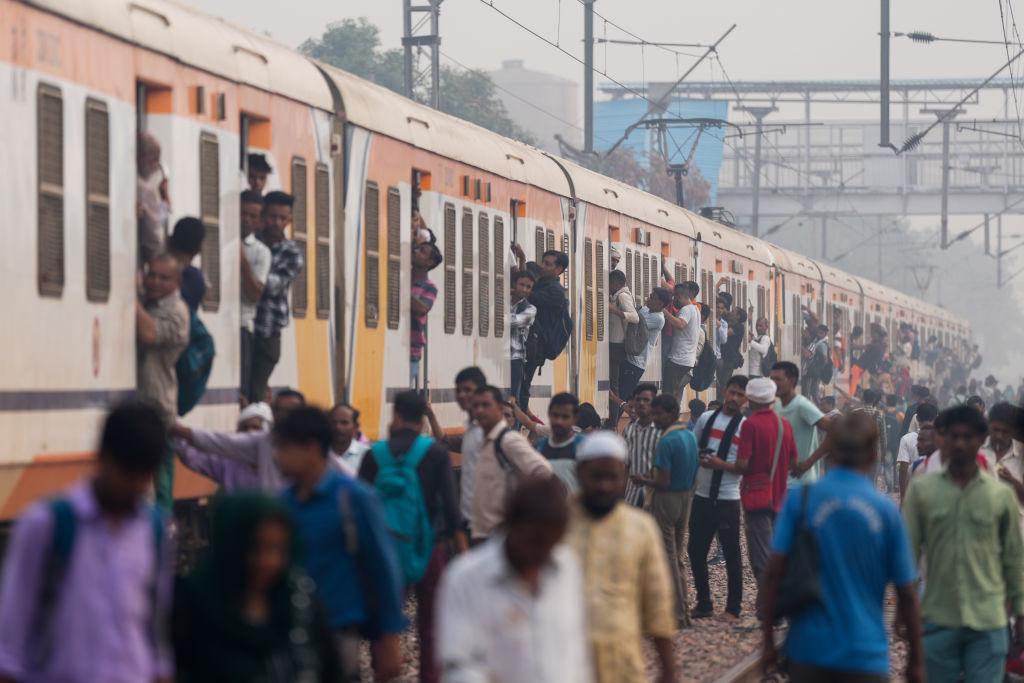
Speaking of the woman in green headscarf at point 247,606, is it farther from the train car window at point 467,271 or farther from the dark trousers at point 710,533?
the train car window at point 467,271

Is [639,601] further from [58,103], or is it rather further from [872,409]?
[872,409]

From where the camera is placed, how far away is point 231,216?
1091 centimetres

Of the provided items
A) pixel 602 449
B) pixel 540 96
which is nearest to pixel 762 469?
pixel 602 449

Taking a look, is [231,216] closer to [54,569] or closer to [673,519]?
[673,519]

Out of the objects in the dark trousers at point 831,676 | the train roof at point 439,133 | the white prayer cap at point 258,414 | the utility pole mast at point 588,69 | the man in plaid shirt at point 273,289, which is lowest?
the dark trousers at point 831,676

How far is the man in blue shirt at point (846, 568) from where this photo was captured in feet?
22.1

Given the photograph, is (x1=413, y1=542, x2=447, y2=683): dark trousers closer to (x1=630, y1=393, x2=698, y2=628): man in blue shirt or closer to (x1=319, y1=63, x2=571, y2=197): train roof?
(x1=319, y1=63, x2=571, y2=197): train roof

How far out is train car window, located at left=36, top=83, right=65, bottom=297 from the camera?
28.5 ft

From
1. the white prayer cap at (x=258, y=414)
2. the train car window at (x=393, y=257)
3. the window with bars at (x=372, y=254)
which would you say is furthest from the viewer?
the train car window at (x=393, y=257)

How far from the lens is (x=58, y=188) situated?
348 inches

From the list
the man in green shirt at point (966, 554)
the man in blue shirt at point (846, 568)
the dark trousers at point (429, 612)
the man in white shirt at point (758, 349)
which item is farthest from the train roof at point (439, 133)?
the man in white shirt at point (758, 349)

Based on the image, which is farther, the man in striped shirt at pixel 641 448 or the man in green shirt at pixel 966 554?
the man in striped shirt at pixel 641 448

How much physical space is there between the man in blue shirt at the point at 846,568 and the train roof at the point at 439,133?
21.8 feet

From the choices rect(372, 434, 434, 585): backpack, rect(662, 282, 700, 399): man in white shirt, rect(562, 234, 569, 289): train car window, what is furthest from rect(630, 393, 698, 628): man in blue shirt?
rect(662, 282, 700, 399): man in white shirt
